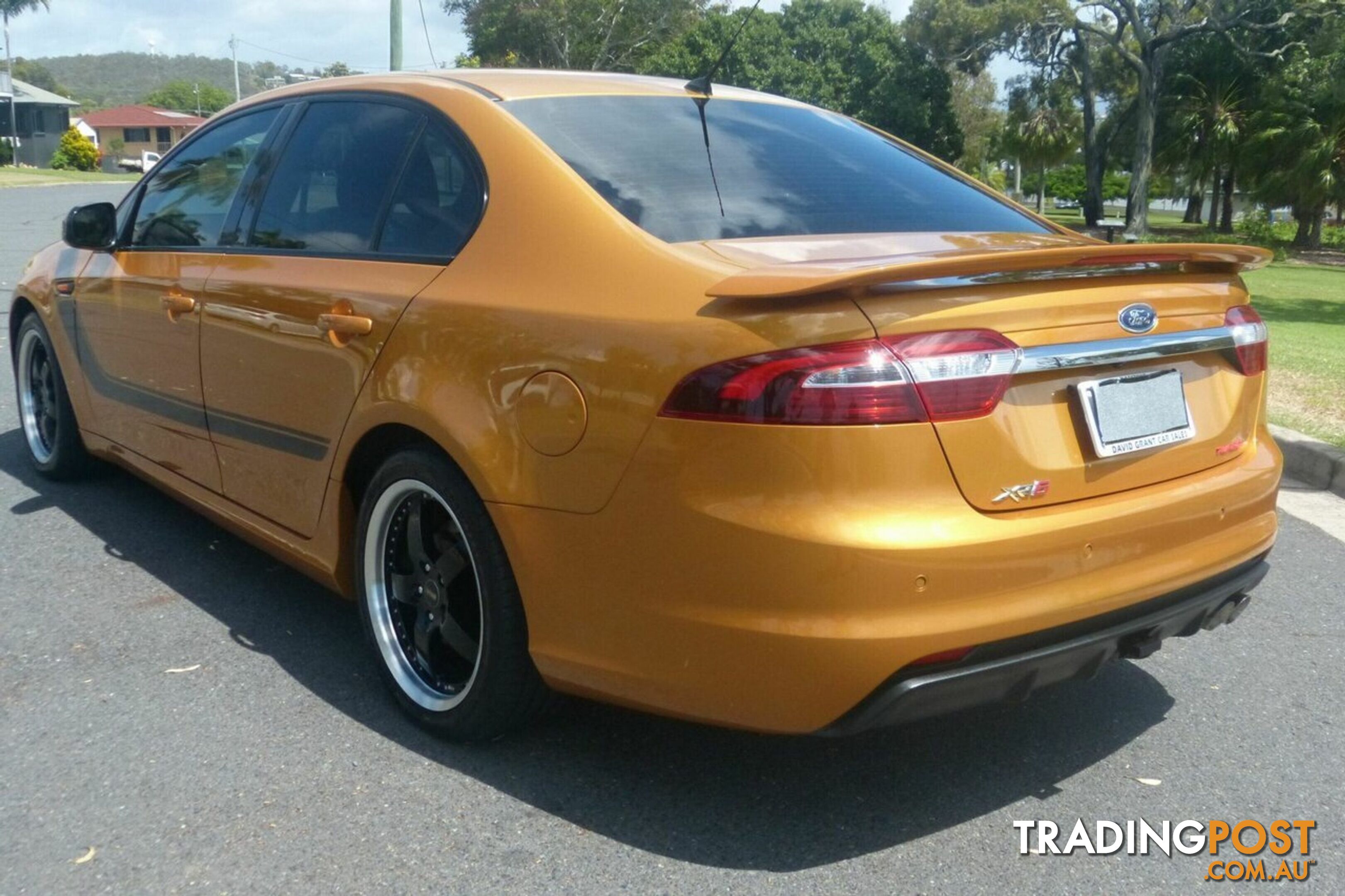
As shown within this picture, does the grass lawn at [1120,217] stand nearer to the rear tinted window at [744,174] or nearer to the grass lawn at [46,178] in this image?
the grass lawn at [46,178]

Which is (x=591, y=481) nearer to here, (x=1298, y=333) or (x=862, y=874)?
(x=862, y=874)

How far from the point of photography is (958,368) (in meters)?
2.56

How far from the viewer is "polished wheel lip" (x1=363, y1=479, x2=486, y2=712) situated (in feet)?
10.8

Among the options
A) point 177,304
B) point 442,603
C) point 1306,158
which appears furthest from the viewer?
point 1306,158

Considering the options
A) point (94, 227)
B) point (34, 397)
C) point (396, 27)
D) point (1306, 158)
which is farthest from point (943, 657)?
point (1306, 158)

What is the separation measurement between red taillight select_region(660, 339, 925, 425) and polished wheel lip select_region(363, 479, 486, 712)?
998 millimetres

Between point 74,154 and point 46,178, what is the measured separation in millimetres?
17356

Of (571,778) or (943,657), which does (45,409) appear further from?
(943,657)

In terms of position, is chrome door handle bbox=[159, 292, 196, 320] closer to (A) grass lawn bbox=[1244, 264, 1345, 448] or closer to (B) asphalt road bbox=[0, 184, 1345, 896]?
(B) asphalt road bbox=[0, 184, 1345, 896]

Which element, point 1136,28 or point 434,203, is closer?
point 434,203

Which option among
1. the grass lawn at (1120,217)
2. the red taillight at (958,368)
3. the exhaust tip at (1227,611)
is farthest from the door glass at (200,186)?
the grass lawn at (1120,217)

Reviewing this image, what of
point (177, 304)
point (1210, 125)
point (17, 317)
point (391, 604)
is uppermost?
point (1210, 125)

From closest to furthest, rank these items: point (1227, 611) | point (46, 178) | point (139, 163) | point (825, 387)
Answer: point (825, 387) < point (1227, 611) < point (46, 178) < point (139, 163)

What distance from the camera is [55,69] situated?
187 meters
